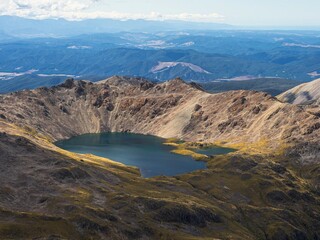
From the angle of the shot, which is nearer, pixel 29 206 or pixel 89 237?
pixel 89 237

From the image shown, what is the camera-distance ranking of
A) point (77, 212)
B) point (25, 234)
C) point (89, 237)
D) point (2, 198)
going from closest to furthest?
point (25, 234) < point (89, 237) < point (77, 212) < point (2, 198)

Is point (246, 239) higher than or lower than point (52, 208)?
lower

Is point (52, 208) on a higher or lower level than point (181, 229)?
higher

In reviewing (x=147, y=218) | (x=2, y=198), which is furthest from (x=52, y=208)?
(x=147, y=218)

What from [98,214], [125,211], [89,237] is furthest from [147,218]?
[89,237]

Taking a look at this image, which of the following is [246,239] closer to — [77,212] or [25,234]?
[77,212]

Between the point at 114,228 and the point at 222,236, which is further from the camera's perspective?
the point at 222,236

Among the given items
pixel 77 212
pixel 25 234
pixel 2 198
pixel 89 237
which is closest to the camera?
pixel 25 234

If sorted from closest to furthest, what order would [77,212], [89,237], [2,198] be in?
[89,237], [77,212], [2,198]

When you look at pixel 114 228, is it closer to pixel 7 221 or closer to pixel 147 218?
pixel 147 218
